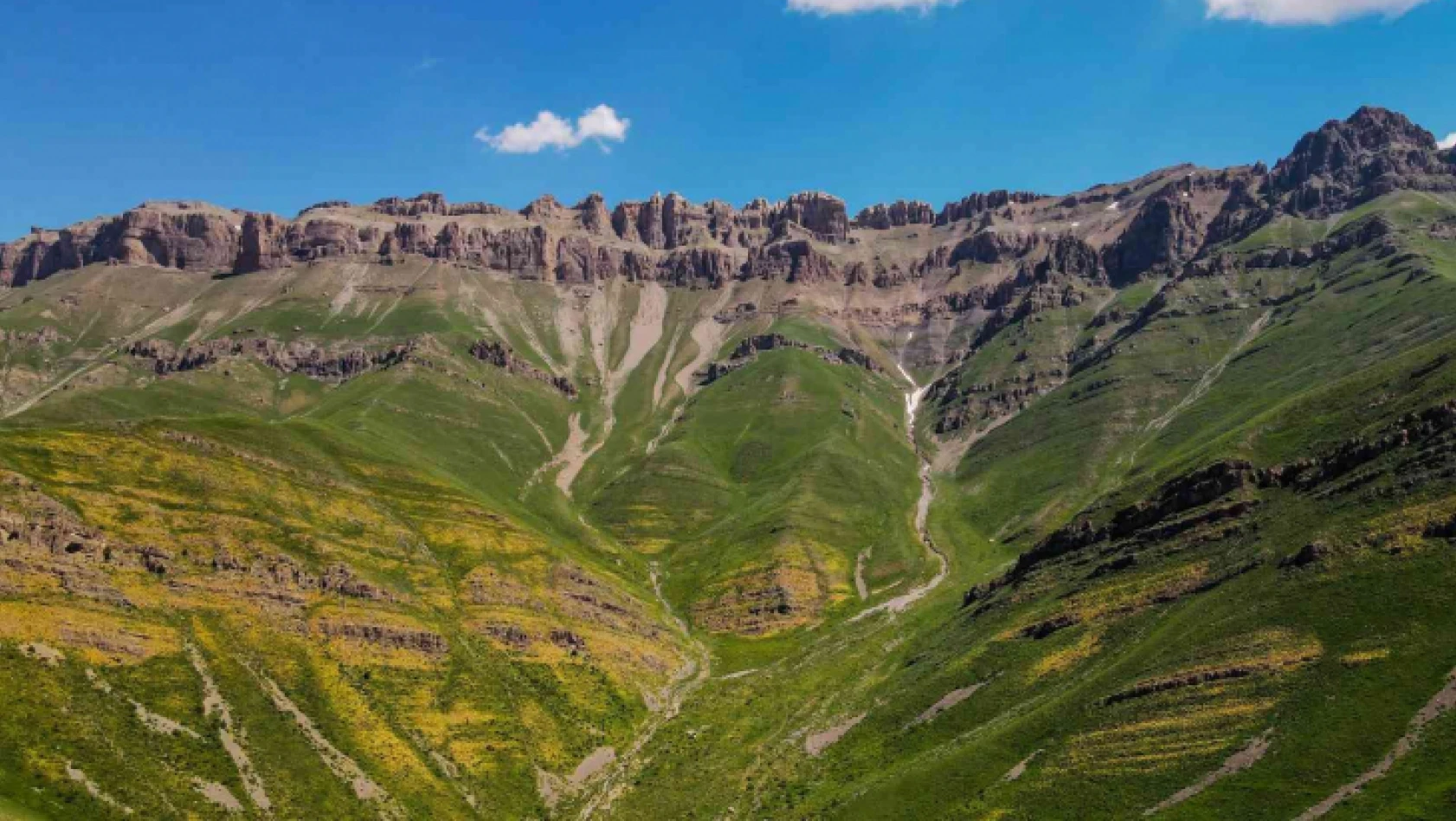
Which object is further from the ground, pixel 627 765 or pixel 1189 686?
pixel 1189 686

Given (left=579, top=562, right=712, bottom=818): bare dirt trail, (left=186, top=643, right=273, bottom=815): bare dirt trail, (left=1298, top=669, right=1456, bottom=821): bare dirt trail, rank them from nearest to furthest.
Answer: (left=1298, top=669, right=1456, bottom=821): bare dirt trail → (left=186, top=643, right=273, bottom=815): bare dirt trail → (left=579, top=562, right=712, bottom=818): bare dirt trail

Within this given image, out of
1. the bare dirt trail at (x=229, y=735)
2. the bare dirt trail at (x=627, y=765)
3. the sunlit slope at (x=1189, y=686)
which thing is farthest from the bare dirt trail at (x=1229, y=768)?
the bare dirt trail at (x=229, y=735)

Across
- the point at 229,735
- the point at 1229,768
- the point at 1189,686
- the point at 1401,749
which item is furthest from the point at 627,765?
the point at 1401,749

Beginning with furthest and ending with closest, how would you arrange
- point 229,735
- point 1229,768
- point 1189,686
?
point 229,735
point 1189,686
point 1229,768

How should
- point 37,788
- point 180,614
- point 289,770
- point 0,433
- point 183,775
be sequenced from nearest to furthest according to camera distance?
point 37,788 → point 183,775 → point 289,770 → point 180,614 → point 0,433

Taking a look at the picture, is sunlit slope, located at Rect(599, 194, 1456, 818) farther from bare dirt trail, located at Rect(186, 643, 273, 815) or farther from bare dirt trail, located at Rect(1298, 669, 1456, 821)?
bare dirt trail, located at Rect(186, 643, 273, 815)

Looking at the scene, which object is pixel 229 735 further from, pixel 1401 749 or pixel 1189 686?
pixel 1401 749

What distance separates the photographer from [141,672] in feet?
454

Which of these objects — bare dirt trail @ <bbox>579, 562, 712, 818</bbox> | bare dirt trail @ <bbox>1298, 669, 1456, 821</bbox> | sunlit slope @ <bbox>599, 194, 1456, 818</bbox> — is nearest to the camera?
bare dirt trail @ <bbox>1298, 669, 1456, 821</bbox>

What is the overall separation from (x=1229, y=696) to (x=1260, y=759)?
41.2 feet

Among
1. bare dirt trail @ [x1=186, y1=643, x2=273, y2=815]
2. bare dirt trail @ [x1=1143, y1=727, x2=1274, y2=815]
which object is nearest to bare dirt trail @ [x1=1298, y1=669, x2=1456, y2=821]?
bare dirt trail @ [x1=1143, y1=727, x2=1274, y2=815]

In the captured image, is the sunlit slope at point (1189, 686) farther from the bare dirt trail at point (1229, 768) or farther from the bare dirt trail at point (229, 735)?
the bare dirt trail at point (229, 735)

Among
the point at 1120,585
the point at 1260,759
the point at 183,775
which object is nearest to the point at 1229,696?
the point at 1260,759

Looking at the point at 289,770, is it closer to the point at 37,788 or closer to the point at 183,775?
the point at 183,775
